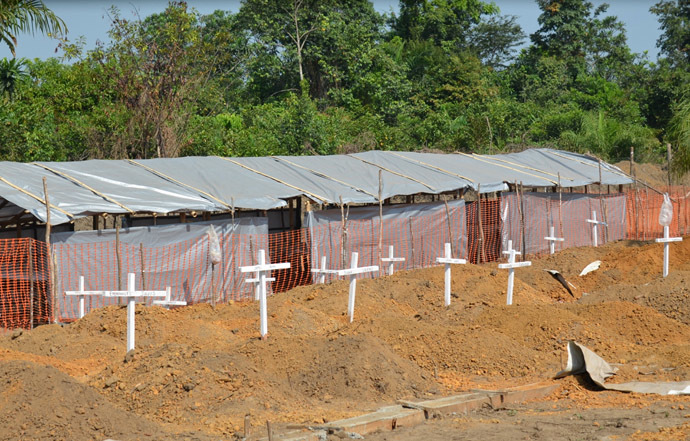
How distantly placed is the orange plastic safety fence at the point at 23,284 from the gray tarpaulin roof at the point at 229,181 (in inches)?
27.7

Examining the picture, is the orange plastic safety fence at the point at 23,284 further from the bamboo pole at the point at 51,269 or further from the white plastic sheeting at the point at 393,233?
the white plastic sheeting at the point at 393,233

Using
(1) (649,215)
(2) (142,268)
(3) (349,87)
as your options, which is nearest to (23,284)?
(2) (142,268)

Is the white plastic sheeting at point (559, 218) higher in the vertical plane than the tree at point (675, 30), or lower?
lower

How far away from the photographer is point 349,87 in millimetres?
42344

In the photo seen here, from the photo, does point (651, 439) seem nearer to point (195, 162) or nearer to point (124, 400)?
point (124, 400)

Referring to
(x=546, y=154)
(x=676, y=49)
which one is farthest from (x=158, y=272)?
(x=676, y=49)

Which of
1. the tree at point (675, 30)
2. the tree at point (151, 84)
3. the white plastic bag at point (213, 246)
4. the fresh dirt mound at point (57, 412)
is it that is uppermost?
the tree at point (675, 30)

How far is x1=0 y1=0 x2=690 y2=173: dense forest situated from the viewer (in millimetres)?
27938

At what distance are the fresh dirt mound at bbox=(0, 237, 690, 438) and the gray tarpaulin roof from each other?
101 inches

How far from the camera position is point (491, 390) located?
9758 mm

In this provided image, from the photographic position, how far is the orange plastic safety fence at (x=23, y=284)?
14.5m

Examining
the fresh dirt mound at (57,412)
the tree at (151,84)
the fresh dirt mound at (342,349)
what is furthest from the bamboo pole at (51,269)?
the tree at (151,84)

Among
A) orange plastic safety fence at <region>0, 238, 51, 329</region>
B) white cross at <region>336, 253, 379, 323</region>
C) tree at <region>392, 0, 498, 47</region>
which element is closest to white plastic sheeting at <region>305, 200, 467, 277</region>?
white cross at <region>336, 253, 379, 323</region>

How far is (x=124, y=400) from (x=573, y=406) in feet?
15.5
